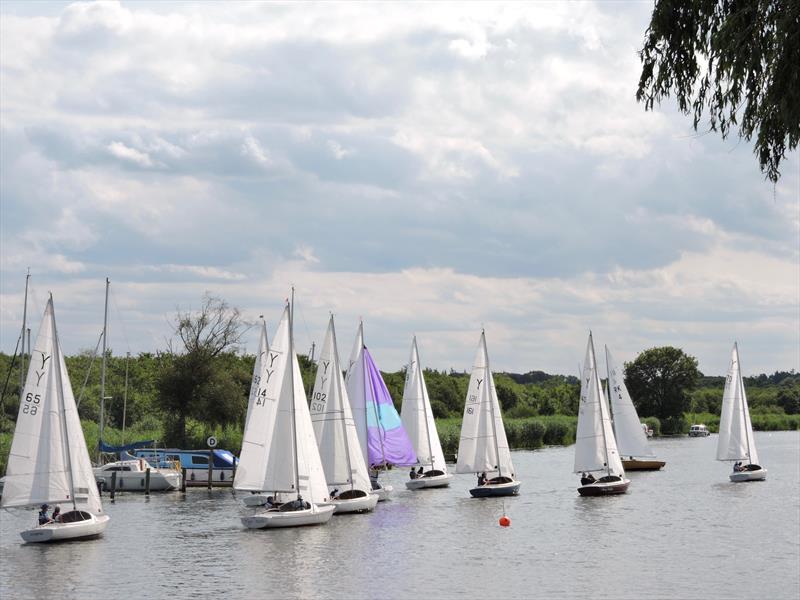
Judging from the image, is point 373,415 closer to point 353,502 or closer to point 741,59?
point 353,502

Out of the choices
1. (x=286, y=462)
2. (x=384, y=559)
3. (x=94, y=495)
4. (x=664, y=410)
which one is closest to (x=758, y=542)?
(x=384, y=559)

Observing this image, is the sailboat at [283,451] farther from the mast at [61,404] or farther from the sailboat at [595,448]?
the sailboat at [595,448]

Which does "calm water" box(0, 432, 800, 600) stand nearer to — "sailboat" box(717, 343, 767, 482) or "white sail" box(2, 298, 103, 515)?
"white sail" box(2, 298, 103, 515)

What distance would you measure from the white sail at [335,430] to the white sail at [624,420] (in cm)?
3284

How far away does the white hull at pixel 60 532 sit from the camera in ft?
154

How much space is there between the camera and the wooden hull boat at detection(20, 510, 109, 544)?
4691 cm

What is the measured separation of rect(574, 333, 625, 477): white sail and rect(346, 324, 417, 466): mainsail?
11.1 metres

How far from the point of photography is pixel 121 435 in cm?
8888

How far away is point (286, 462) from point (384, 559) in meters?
9.28

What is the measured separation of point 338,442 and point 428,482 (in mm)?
18296

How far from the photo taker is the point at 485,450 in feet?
228

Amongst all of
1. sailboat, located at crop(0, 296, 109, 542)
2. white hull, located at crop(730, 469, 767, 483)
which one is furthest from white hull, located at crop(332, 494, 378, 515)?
white hull, located at crop(730, 469, 767, 483)

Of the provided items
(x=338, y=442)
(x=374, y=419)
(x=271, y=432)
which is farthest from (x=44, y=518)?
(x=374, y=419)

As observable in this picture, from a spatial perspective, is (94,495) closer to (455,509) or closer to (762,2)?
(455,509)
